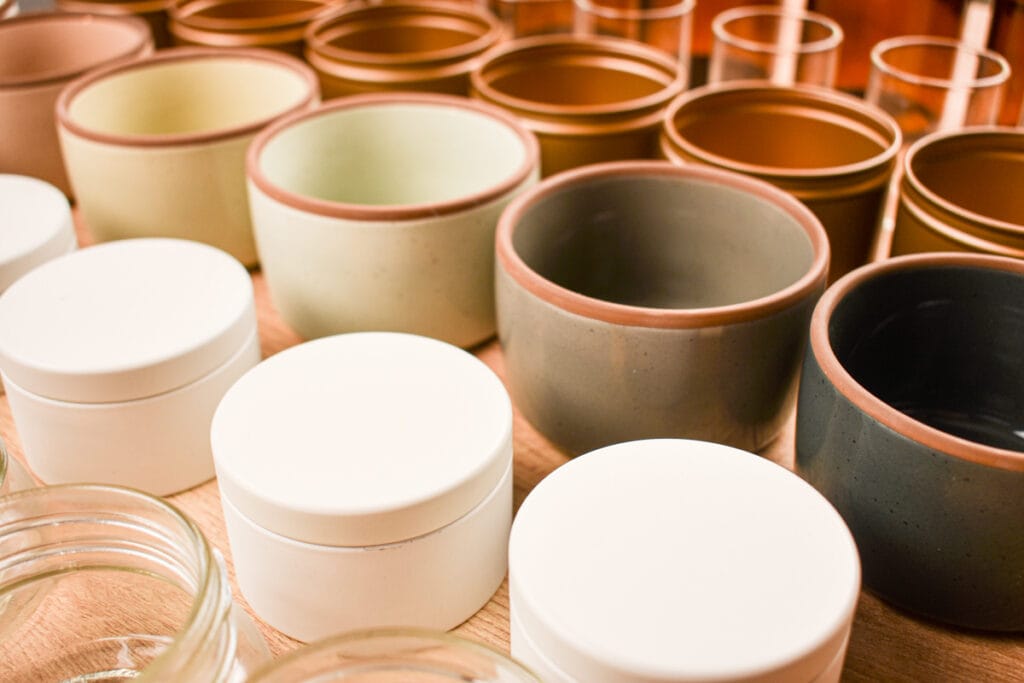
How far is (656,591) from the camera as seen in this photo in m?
0.36

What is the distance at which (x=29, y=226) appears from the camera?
2.09 ft

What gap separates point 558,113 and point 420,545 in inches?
14.1

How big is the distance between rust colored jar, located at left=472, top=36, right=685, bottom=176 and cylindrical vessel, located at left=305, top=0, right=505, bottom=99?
33 millimetres

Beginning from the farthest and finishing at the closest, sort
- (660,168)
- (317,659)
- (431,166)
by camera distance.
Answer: (431,166) < (660,168) < (317,659)

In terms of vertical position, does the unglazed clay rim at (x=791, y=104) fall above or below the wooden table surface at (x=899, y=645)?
above

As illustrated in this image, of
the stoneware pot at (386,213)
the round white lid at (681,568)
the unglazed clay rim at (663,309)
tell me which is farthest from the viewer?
the stoneware pot at (386,213)

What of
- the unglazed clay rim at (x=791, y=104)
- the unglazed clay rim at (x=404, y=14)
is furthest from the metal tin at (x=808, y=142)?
the unglazed clay rim at (x=404, y=14)

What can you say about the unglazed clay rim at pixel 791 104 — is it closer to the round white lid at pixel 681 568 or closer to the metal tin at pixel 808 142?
the metal tin at pixel 808 142

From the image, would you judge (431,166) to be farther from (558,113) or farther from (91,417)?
(91,417)

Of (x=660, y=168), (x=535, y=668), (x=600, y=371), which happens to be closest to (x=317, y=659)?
(x=535, y=668)

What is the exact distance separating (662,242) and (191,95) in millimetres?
419

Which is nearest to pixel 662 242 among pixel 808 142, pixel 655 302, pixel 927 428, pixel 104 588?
pixel 655 302

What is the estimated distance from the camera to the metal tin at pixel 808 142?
59 cm

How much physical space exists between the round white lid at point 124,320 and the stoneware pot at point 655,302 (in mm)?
160
